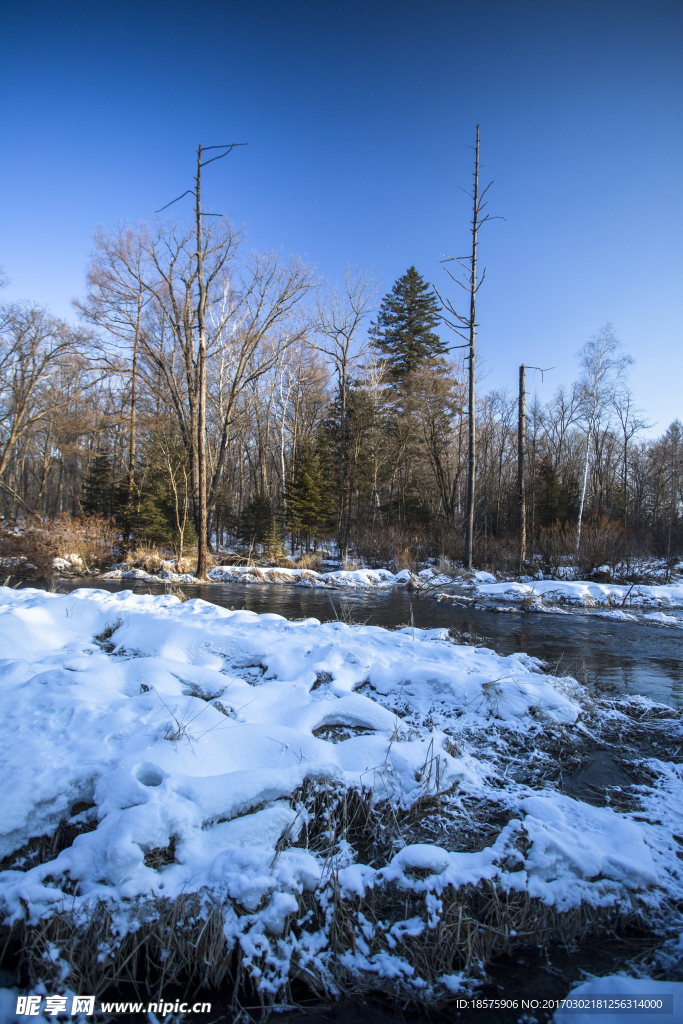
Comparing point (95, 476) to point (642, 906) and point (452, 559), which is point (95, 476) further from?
point (642, 906)

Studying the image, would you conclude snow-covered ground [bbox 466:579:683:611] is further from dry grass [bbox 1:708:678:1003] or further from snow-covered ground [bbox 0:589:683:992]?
dry grass [bbox 1:708:678:1003]

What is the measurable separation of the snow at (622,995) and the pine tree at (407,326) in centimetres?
2790

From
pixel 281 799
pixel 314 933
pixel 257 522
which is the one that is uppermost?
pixel 257 522

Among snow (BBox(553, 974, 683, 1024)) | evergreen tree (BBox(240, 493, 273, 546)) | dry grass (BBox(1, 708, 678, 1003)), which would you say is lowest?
snow (BBox(553, 974, 683, 1024))

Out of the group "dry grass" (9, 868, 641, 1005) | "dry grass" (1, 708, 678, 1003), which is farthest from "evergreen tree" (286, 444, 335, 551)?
"dry grass" (9, 868, 641, 1005)

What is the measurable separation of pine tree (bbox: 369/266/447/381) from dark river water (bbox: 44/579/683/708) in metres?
18.9

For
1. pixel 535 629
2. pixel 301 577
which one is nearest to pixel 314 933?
pixel 535 629

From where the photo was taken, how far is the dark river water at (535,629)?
5.61 m

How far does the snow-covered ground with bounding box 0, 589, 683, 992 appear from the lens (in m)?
1.94

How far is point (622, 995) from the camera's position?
183cm

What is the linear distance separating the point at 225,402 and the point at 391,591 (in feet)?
55.2

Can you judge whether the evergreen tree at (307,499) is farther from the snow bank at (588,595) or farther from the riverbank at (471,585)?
the snow bank at (588,595)

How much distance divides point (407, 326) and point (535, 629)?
2445 centimetres

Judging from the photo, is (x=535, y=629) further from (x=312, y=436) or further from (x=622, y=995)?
(x=312, y=436)
